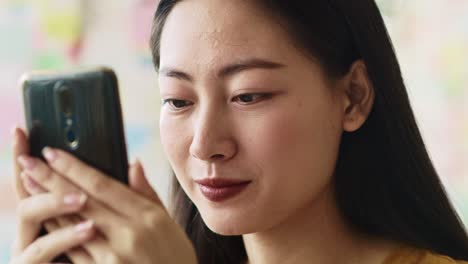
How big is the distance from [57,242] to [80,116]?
0.39ft

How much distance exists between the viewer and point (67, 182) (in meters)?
0.65

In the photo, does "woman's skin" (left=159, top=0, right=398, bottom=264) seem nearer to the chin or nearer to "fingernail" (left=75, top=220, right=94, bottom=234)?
the chin

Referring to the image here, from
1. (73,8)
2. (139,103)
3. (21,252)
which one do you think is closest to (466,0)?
(139,103)

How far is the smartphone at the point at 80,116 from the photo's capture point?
25.3 inches

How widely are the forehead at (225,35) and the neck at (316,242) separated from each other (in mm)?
238

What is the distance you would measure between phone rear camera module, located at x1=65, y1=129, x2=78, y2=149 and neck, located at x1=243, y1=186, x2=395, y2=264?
0.35 m

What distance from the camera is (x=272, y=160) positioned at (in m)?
0.82

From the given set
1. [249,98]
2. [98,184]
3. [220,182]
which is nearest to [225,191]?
[220,182]

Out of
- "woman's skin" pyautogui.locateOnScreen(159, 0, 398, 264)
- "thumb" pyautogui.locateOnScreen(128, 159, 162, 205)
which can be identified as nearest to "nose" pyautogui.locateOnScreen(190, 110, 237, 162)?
"woman's skin" pyautogui.locateOnScreen(159, 0, 398, 264)

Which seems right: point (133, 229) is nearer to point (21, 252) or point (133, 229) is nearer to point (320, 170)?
point (21, 252)

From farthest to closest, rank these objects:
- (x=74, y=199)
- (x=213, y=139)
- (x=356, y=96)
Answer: (x=356, y=96) < (x=213, y=139) < (x=74, y=199)

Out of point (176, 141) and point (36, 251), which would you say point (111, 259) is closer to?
point (36, 251)

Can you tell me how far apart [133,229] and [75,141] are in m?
0.10

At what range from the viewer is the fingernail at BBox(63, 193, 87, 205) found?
Answer: 63 centimetres
